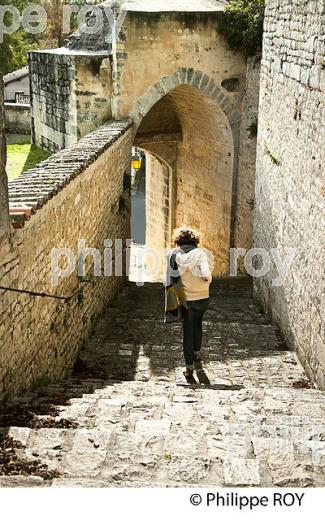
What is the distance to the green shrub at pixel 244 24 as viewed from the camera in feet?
38.7

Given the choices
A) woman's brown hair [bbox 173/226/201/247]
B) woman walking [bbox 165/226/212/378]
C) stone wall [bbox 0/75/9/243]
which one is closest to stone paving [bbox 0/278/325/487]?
woman walking [bbox 165/226/212/378]

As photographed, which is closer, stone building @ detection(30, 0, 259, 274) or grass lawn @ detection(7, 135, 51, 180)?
stone building @ detection(30, 0, 259, 274)

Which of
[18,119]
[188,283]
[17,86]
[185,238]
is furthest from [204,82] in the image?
[17,86]

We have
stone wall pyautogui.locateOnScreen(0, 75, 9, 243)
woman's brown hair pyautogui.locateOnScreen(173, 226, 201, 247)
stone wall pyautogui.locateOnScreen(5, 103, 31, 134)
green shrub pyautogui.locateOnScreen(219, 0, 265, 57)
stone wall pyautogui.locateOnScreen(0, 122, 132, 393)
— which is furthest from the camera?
stone wall pyautogui.locateOnScreen(5, 103, 31, 134)

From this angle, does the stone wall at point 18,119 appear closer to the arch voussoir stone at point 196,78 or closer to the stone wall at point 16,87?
the arch voussoir stone at point 196,78

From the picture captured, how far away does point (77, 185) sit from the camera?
7.02 meters

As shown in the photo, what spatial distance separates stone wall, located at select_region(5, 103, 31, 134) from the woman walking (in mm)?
11149

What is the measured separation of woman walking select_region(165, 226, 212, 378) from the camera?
246 inches

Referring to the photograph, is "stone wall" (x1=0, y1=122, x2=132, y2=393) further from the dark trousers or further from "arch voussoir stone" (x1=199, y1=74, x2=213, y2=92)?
"arch voussoir stone" (x1=199, y1=74, x2=213, y2=92)

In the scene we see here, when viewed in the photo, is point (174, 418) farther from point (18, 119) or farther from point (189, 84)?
point (18, 119)

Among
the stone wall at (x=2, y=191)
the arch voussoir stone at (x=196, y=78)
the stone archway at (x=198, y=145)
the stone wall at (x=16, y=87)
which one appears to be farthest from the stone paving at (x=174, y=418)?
the stone wall at (x=16, y=87)

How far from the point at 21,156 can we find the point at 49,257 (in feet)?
26.5

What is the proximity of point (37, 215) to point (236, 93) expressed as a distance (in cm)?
800

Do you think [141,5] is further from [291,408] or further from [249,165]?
[291,408]
